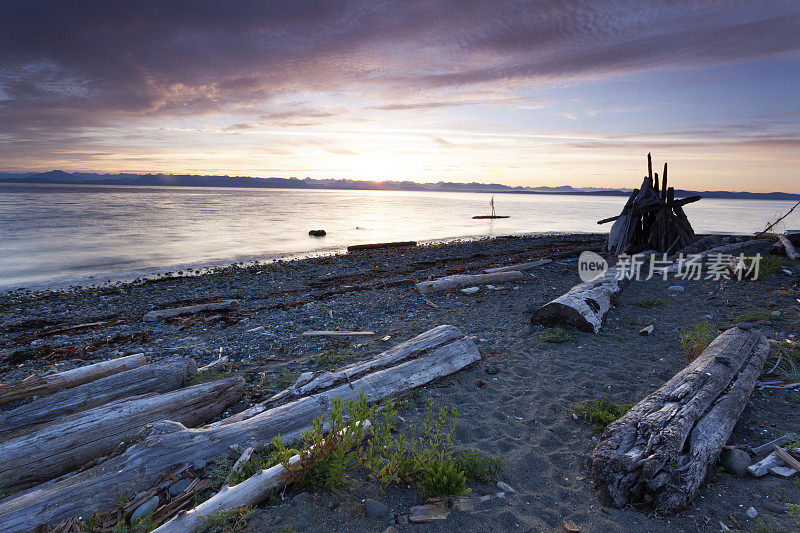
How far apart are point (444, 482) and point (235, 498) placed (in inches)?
69.6

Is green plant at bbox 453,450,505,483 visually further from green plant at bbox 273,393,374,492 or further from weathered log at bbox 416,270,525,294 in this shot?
weathered log at bbox 416,270,525,294

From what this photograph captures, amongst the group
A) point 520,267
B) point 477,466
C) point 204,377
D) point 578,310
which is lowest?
point 204,377

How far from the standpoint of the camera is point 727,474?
11.6 ft

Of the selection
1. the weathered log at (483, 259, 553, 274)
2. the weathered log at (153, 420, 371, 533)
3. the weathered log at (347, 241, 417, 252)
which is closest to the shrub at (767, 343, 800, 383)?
the weathered log at (153, 420, 371, 533)

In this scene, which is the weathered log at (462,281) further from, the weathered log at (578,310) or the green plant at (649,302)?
the green plant at (649,302)

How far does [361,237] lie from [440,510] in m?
32.9

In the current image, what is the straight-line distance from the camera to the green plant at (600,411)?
448 centimetres

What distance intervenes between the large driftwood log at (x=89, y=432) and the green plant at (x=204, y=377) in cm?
101

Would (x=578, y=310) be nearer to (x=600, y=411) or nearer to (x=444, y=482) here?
(x=600, y=411)

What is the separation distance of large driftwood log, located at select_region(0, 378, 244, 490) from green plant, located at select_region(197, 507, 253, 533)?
1.01m

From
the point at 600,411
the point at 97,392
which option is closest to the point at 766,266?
the point at 600,411

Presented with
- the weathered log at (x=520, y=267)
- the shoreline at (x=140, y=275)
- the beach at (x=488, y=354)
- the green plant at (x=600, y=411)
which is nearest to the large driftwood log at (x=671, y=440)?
the beach at (x=488, y=354)

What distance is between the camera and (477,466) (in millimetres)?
3701

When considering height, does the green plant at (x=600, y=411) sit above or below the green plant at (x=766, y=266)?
below
